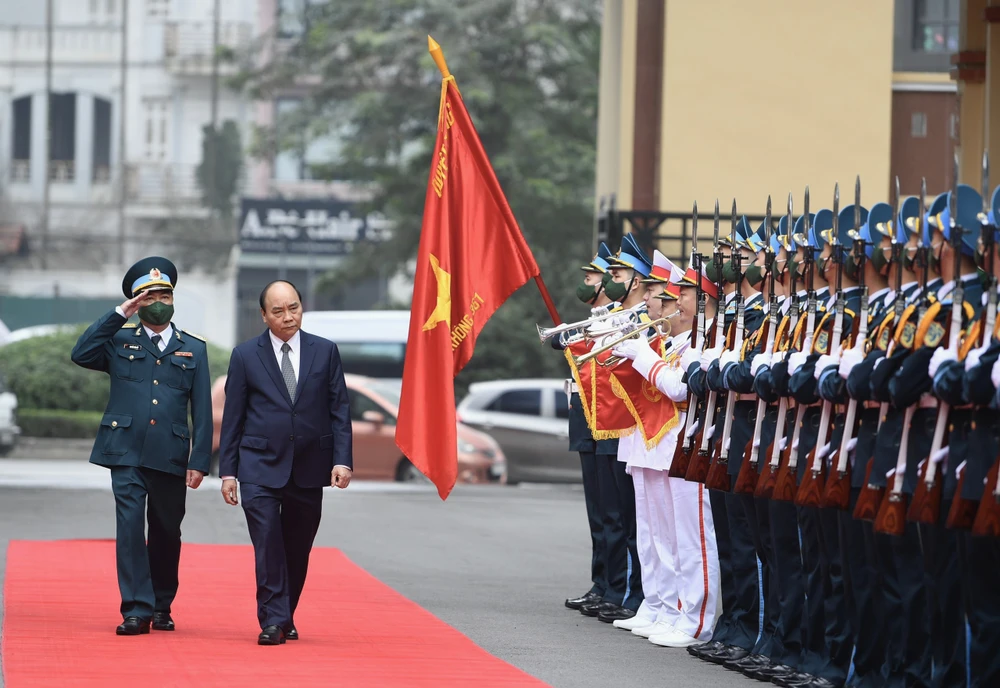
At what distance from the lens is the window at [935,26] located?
24.8m

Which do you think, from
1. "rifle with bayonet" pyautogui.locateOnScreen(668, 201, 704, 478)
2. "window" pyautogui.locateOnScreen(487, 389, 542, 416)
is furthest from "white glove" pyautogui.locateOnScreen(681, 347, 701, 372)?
"window" pyautogui.locateOnScreen(487, 389, 542, 416)

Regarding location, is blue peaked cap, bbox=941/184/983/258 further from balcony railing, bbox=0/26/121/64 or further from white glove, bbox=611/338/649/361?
balcony railing, bbox=0/26/121/64

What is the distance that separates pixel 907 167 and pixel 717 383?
49.6ft

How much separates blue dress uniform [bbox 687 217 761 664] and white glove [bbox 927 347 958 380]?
6.20 ft

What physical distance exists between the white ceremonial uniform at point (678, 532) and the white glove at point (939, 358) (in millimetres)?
2629

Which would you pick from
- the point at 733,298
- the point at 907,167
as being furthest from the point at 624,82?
the point at 733,298

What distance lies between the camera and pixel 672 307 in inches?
400

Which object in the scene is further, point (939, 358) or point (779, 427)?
point (779, 427)

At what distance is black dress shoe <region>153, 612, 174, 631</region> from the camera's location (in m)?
9.65

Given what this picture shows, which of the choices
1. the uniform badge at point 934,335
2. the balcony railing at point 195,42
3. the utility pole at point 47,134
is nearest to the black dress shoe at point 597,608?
the uniform badge at point 934,335

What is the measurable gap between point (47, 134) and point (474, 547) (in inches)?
1272

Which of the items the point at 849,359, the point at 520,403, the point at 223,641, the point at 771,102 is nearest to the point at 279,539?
the point at 223,641

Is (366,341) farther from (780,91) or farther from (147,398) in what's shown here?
(147,398)

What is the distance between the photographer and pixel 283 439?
9.38 metres
